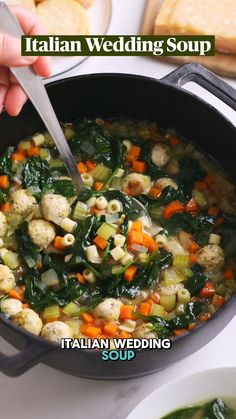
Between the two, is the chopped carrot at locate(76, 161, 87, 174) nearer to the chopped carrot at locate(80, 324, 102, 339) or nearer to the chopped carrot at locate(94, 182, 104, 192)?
the chopped carrot at locate(94, 182, 104, 192)

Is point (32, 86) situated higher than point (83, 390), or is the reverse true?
point (32, 86)

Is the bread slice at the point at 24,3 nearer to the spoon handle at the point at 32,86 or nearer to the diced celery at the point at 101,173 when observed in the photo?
the spoon handle at the point at 32,86

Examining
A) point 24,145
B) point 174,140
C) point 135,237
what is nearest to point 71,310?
point 135,237

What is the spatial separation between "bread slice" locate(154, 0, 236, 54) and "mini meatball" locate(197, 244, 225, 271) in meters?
1.17

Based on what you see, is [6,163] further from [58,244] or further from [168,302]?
[168,302]

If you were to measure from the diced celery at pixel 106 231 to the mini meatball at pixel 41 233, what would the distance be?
195 millimetres

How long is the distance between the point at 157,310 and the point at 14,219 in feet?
2.35

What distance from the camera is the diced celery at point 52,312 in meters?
2.54

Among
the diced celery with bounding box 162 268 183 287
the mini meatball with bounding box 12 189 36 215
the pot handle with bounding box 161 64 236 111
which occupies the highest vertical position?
the pot handle with bounding box 161 64 236 111

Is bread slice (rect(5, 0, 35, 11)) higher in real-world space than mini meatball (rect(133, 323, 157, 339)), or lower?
higher

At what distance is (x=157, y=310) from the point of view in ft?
8.38

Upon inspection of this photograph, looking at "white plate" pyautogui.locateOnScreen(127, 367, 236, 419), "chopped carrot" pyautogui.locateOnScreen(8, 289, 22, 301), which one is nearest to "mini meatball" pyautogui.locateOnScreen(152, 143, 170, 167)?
"chopped carrot" pyautogui.locateOnScreen(8, 289, 22, 301)

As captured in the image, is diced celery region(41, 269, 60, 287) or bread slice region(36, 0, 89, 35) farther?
bread slice region(36, 0, 89, 35)

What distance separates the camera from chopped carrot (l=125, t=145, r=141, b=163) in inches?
117
